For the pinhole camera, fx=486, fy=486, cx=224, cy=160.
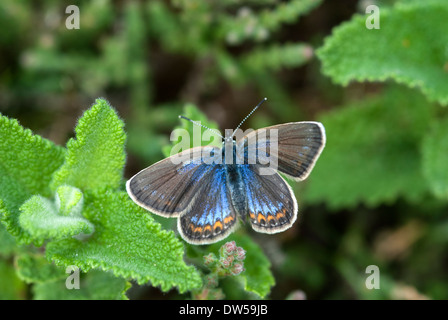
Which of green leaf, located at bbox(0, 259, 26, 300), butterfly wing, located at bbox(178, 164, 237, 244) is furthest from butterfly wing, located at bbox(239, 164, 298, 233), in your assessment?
green leaf, located at bbox(0, 259, 26, 300)

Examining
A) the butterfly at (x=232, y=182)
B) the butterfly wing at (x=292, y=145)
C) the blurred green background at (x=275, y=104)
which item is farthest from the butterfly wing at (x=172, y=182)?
the blurred green background at (x=275, y=104)

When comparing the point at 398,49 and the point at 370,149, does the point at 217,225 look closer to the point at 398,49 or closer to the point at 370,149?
the point at 398,49

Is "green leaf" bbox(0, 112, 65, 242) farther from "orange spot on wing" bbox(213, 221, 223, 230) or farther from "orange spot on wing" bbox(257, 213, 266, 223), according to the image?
"orange spot on wing" bbox(257, 213, 266, 223)

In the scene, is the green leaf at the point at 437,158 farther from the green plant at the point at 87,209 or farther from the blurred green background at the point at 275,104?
the green plant at the point at 87,209

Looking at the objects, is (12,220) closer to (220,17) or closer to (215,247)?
(215,247)

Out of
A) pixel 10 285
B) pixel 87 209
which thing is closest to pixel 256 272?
pixel 87 209

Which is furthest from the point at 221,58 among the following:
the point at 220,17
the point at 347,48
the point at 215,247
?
the point at 215,247
